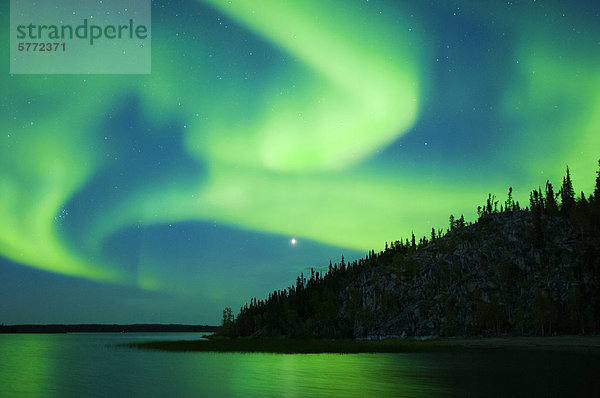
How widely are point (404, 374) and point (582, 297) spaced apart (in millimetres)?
156449

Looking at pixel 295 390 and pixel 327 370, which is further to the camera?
pixel 327 370

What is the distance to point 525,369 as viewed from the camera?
218 ft

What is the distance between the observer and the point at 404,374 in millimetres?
64500

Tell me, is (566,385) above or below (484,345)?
above

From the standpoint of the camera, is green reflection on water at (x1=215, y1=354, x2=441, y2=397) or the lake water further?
green reflection on water at (x1=215, y1=354, x2=441, y2=397)

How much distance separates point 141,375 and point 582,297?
179799mm

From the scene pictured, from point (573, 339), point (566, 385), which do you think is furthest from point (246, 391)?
point (573, 339)

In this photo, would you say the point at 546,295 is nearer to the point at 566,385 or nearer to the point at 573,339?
the point at 573,339

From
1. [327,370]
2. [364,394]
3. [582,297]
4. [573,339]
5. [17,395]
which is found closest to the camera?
[364,394]

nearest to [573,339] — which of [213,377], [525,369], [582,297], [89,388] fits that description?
[582,297]

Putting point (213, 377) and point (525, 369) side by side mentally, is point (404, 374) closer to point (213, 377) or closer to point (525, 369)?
point (525, 369)

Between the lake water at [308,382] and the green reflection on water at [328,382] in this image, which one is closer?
the lake water at [308,382]

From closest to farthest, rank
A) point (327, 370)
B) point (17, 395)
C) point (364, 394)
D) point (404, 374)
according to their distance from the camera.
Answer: point (364, 394), point (17, 395), point (404, 374), point (327, 370)

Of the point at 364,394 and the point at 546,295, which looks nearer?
the point at 364,394
